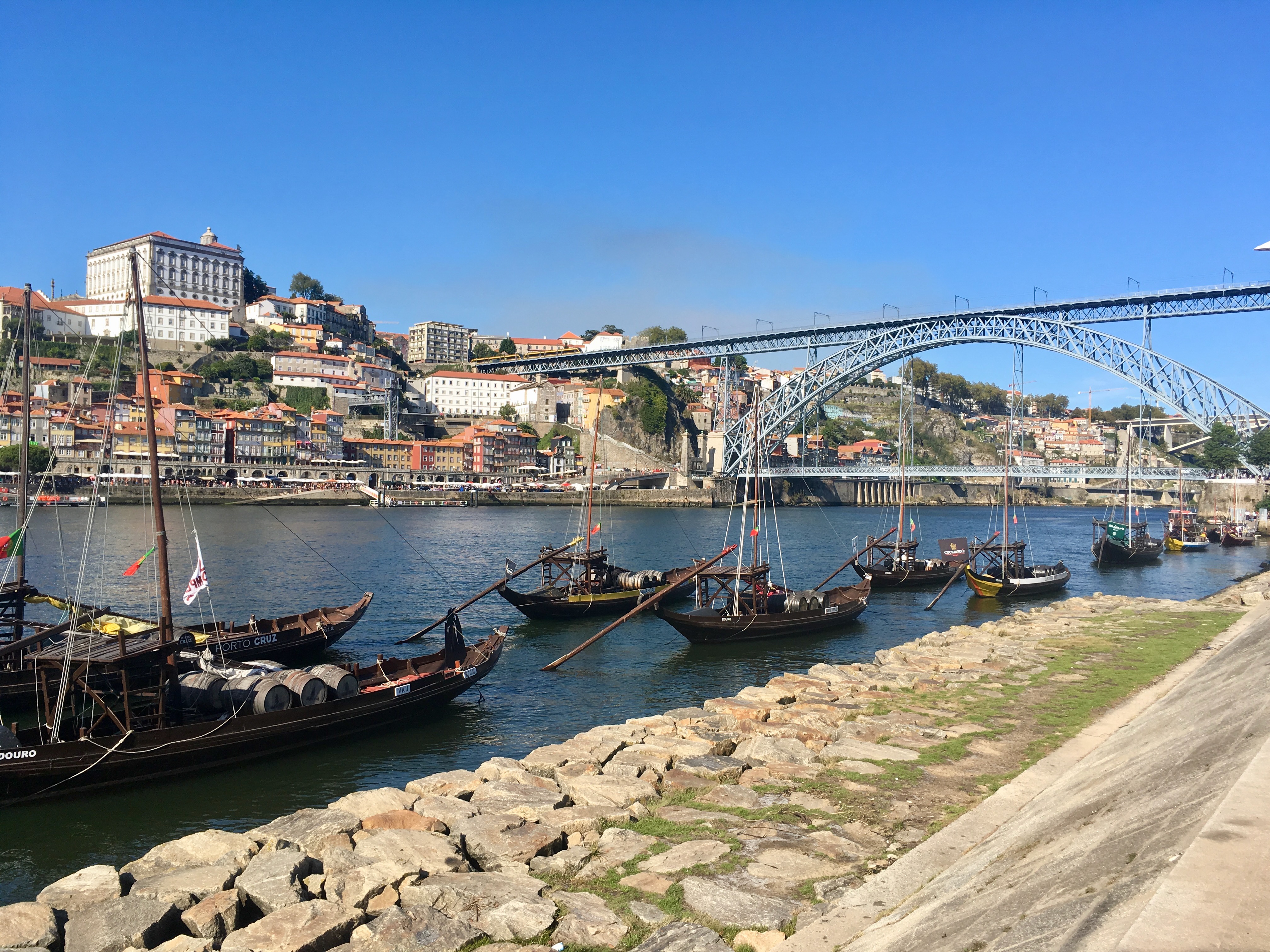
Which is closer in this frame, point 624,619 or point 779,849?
point 779,849

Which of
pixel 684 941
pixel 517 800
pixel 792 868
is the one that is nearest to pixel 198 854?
pixel 517 800

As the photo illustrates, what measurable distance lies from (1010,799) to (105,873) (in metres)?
8.28

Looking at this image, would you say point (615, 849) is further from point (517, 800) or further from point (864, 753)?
point (864, 753)

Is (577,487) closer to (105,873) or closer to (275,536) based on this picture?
(275,536)

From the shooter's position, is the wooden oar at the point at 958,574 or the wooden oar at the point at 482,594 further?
the wooden oar at the point at 958,574

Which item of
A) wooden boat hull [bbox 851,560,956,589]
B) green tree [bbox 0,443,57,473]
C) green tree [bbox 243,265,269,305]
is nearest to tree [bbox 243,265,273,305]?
green tree [bbox 243,265,269,305]

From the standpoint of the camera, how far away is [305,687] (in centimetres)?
1507

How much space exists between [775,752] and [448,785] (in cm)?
381

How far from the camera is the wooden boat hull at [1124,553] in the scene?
50875 mm

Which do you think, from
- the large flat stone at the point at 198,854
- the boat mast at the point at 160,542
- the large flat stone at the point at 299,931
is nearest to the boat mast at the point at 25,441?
the boat mast at the point at 160,542

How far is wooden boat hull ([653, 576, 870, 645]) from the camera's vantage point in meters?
24.2

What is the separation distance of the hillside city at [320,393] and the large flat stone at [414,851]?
7925cm

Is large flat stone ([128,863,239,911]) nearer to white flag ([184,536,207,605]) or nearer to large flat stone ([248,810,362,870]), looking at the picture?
large flat stone ([248,810,362,870])

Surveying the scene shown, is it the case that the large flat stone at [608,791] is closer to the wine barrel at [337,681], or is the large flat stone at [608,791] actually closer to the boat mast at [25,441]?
the wine barrel at [337,681]
